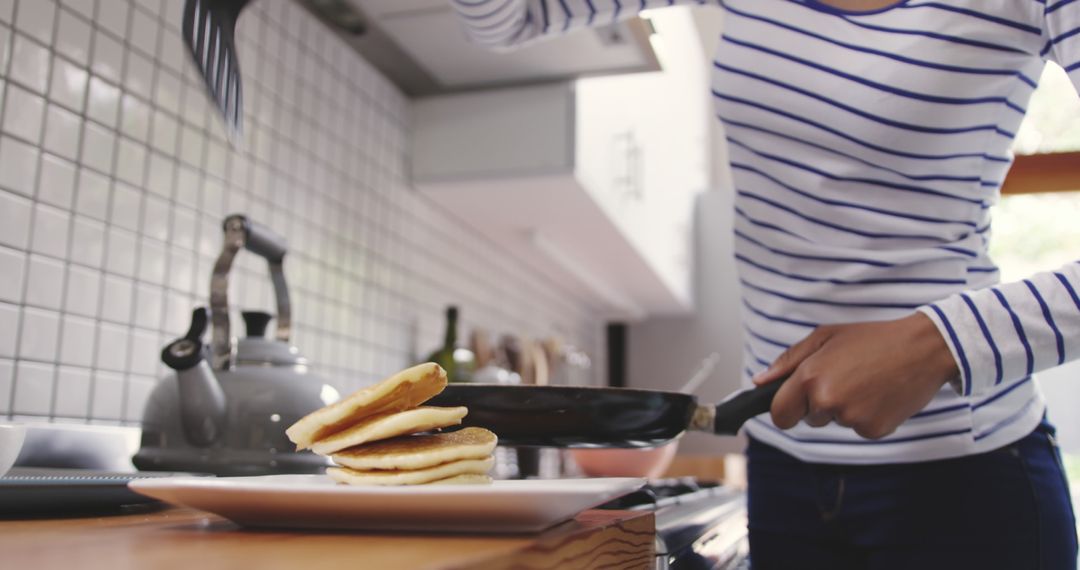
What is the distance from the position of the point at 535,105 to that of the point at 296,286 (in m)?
0.52

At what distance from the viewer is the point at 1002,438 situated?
805mm

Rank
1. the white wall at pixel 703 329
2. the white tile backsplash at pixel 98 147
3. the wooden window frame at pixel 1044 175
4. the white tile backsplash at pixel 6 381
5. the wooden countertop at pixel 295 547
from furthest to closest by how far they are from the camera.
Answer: the white wall at pixel 703 329 → the wooden window frame at pixel 1044 175 → the white tile backsplash at pixel 98 147 → the white tile backsplash at pixel 6 381 → the wooden countertop at pixel 295 547

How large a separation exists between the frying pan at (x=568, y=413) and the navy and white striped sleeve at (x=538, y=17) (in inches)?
16.4

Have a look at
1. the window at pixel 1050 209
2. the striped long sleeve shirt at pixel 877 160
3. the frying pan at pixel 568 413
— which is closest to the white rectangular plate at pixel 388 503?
the frying pan at pixel 568 413

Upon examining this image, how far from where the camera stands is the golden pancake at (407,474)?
0.47 meters

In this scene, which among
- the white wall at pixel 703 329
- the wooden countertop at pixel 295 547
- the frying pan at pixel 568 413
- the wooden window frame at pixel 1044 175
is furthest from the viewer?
the white wall at pixel 703 329

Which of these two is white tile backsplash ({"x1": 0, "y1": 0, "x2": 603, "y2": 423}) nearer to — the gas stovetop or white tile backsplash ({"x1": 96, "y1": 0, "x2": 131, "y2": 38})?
white tile backsplash ({"x1": 96, "y1": 0, "x2": 131, "y2": 38})

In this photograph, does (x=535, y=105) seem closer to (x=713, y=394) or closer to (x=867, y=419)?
(x=867, y=419)

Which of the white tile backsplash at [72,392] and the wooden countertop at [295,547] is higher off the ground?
the white tile backsplash at [72,392]

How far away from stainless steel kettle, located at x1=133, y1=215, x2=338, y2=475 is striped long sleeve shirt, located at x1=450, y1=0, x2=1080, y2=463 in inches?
14.9

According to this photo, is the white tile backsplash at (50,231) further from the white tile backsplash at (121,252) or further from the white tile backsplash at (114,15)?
the white tile backsplash at (114,15)

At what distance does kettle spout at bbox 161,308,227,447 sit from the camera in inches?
29.9

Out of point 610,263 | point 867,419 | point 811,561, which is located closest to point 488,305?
point 610,263

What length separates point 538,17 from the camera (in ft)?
3.14
